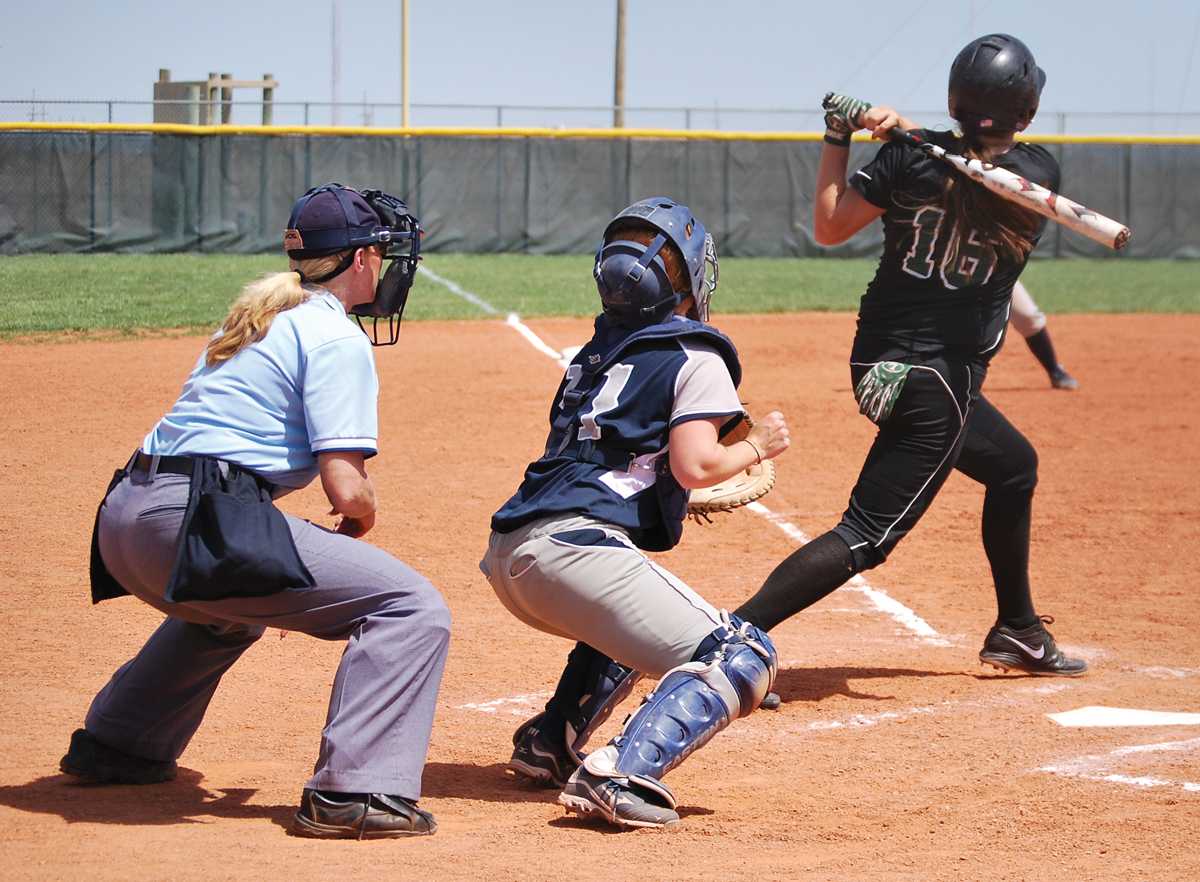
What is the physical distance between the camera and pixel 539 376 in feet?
38.8

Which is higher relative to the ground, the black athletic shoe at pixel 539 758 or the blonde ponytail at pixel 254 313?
the blonde ponytail at pixel 254 313

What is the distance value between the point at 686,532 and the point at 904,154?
132 inches

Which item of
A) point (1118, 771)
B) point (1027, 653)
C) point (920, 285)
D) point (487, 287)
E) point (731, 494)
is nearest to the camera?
point (1118, 771)

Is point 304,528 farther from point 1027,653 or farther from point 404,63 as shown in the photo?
point 404,63

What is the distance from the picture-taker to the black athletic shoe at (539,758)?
4.21 metres

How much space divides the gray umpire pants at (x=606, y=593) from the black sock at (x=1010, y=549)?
6.47 feet

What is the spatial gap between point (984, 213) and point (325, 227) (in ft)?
7.75

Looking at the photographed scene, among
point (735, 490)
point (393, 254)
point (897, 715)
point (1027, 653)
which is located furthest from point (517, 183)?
point (393, 254)

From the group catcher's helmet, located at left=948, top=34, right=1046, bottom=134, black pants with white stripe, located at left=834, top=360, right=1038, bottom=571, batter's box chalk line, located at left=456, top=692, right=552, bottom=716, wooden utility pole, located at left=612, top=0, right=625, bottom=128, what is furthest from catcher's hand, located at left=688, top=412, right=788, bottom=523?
wooden utility pole, located at left=612, top=0, right=625, bottom=128

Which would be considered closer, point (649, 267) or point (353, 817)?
point (353, 817)

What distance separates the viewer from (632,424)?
12.6ft

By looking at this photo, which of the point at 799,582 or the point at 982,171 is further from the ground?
the point at 982,171

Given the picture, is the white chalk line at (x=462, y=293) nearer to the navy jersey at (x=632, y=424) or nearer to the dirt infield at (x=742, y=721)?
the dirt infield at (x=742, y=721)

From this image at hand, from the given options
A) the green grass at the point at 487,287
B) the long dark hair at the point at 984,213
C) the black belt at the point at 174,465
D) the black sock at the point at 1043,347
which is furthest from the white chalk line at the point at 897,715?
the green grass at the point at 487,287
